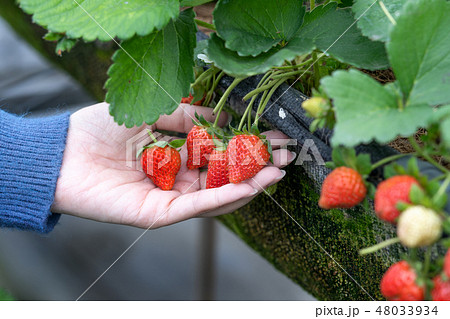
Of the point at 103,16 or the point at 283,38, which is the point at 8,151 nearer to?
the point at 103,16

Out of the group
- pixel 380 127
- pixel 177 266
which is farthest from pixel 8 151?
pixel 177 266

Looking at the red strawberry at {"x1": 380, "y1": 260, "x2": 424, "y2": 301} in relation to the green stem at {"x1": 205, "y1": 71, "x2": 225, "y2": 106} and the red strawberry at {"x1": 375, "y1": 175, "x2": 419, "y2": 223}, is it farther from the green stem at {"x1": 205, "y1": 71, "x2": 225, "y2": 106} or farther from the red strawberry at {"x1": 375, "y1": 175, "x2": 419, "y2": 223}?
the green stem at {"x1": 205, "y1": 71, "x2": 225, "y2": 106}

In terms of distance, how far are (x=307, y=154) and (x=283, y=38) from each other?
0.14 meters

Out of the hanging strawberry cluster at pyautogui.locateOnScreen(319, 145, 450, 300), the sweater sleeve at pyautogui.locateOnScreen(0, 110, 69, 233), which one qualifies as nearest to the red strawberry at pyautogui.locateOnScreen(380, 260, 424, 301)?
the hanging strawberry cluster at pyautogui.locateOnScreen(319, 145, 450, 300)

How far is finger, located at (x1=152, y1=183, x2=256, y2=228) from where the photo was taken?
0.53m

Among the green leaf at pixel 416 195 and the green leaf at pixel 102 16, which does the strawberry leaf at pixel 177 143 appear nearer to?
the green leaf at pixel 102 16

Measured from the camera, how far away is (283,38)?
51 cm

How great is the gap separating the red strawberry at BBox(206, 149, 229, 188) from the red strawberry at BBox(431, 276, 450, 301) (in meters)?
0.29

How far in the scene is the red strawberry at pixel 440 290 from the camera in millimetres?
317

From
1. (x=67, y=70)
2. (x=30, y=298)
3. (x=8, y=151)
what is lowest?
(x=30, y=298)

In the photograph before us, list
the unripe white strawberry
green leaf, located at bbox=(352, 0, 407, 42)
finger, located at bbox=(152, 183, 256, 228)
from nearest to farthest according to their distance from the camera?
the unripe white strawberry → green leaf, located at bbox=(352, 0, 407, 42) → finger, located at bbox=(152, 183, 256, 228)

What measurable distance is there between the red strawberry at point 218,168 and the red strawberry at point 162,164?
0.06m

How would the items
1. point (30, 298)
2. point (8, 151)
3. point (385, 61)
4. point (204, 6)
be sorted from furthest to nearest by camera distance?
point (30, 298) → point (204, 6) → point (8, 151) → point (385, 61)

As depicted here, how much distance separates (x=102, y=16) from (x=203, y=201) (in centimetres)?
24
